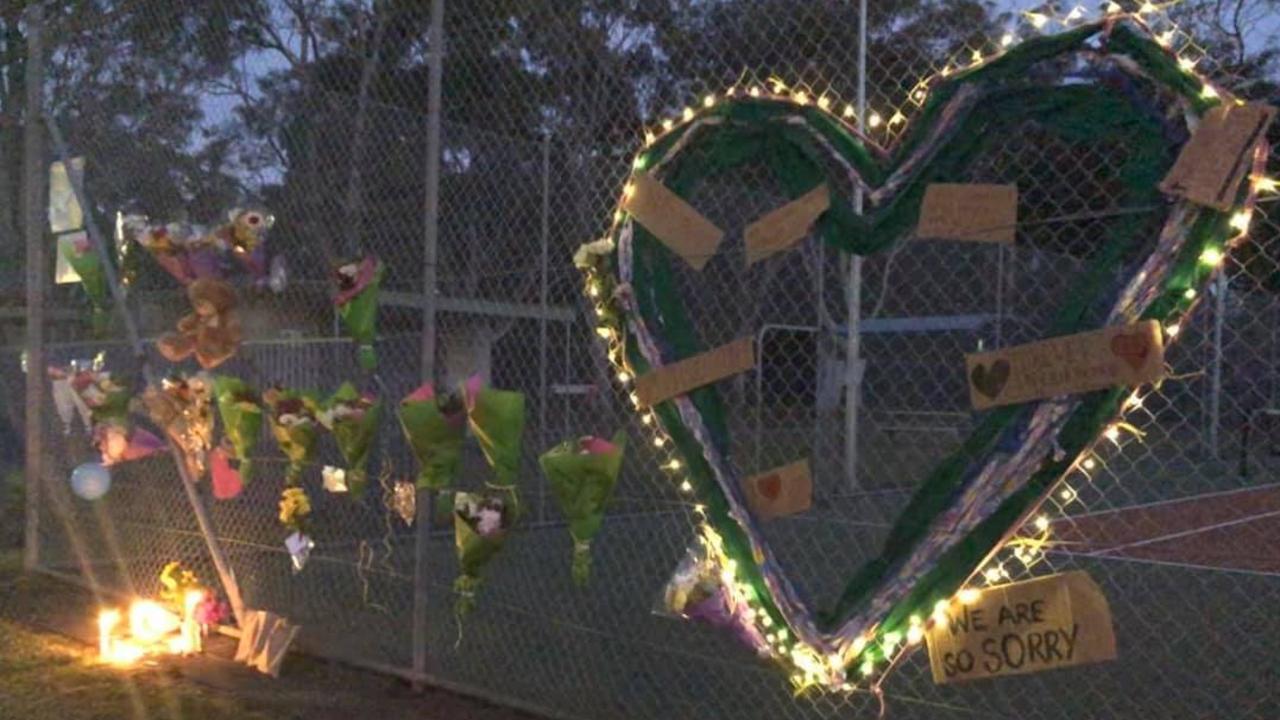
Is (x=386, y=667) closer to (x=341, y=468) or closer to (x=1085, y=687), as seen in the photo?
(x=341, y=468)

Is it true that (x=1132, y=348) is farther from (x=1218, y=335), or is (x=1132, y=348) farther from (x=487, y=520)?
(x=487, y=520)

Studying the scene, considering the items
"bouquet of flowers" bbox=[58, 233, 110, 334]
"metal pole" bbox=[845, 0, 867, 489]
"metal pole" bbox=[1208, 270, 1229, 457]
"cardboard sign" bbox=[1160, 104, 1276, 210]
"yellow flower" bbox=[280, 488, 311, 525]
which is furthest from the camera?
"bouquet of flowers" bbox=[58, 233, 110, 334]

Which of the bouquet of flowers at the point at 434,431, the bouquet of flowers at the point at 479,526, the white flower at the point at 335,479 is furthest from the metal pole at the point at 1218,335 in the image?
the white flower at the point at 335,479

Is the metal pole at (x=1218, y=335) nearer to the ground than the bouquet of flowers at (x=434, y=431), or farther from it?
nearer to the ground

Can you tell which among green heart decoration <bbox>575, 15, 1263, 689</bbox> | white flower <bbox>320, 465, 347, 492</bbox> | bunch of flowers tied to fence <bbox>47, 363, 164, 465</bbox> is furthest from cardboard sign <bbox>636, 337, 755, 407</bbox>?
bunch of flowers tied to fence <bbox>47, 363, 164, 465</bbox>

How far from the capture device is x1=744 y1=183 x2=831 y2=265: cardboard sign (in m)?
4.04

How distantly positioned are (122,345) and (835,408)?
15.2 ft

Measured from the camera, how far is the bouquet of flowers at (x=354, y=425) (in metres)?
5.86

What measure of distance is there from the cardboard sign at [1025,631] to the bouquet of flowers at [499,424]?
193 cm

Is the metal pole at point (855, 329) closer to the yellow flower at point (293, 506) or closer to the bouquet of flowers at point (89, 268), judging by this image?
the yellow flower at point (293, 506)

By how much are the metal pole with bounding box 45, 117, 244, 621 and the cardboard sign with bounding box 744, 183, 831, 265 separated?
11.8ft

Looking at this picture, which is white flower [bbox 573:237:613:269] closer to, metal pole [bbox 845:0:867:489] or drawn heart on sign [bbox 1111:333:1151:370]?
metal pole [bbox 845:0:867:489]

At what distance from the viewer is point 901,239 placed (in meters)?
3.99

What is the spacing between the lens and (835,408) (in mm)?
5305
